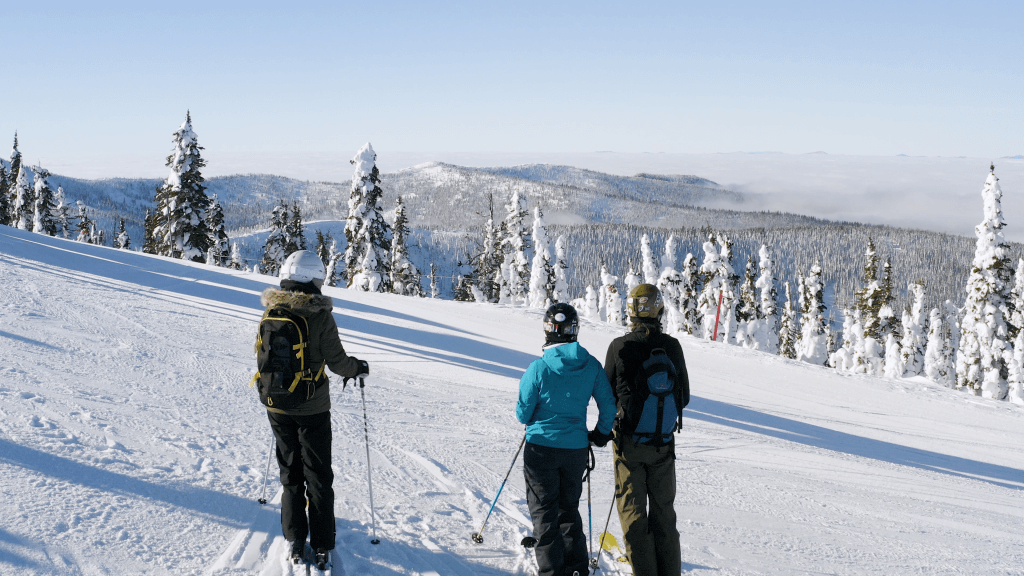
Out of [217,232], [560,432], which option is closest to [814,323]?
[217,232]

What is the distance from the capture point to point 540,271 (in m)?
47.2

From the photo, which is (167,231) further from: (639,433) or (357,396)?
(639,433)

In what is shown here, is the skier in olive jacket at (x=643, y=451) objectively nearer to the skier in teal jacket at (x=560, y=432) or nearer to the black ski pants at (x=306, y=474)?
the skier in teal jacket at (x=560, y=432)

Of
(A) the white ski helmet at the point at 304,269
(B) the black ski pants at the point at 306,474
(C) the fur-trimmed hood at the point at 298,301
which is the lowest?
(B) the black ski pants at the point at 306,474

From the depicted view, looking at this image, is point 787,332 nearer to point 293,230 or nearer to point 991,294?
point 991,294

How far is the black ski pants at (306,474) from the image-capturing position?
444cm

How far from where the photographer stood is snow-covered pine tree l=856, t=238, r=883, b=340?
44.8 m

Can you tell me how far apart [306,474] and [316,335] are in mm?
1033

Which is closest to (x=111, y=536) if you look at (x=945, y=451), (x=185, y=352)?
(x=185, y=352)

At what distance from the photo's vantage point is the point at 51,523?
15.0 feet

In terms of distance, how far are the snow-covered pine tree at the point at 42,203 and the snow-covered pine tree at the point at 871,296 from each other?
225ft

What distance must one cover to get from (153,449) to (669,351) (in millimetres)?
5228

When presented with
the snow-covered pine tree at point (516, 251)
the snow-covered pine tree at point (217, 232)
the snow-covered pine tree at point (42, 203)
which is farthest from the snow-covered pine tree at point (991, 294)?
the snow-covered pine tree at point (42, 203)

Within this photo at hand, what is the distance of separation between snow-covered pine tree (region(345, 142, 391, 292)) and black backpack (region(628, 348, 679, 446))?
1340 inches
